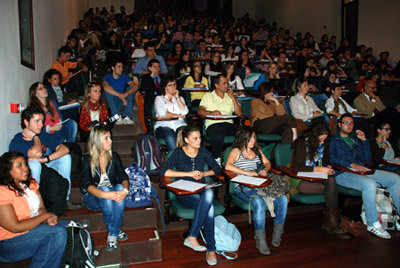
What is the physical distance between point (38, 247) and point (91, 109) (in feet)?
6.84

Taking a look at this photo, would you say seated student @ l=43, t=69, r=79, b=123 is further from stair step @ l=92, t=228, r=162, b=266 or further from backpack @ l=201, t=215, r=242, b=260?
backpack @ l=201, t=215, r=242, b=260

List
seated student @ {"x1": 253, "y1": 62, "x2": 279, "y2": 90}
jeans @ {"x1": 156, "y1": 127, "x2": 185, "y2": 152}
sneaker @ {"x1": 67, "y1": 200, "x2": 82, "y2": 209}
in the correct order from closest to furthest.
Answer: sneaker @ {"x1": 67, "y1": 200, "x2": 82, "y2": 209}
jeans @ {"x1": 156, "y1": 127, "x2": 185, "y2": 152}
seated student @ {"x1": 253, "y1": 62, "x2": 279, "y2": 90}

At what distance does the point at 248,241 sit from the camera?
323cm

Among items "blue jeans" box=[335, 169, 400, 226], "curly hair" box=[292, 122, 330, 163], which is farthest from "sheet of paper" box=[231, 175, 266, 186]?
"blue jeans" box=[335, 169, 400, 226]

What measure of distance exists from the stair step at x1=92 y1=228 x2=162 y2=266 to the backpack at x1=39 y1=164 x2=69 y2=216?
1.45 ft

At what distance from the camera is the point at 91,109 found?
4.04 metres

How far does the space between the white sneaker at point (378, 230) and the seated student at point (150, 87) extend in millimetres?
3065

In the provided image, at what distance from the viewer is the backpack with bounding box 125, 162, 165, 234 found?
3012 millimetres

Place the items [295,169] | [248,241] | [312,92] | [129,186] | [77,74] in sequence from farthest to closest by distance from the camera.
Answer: [312,92] → [77,74] → [295,169] → [248,241] → [129,186]

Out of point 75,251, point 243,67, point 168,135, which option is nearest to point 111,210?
point 75,251

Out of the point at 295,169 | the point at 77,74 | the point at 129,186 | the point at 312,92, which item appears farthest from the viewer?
the point at 312,92

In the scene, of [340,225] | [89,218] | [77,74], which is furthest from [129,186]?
[77,74]

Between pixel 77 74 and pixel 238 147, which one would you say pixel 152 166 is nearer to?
A: pixel 238 147

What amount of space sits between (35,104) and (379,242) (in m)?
3.78
